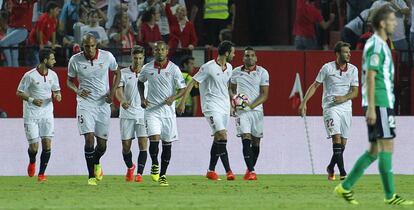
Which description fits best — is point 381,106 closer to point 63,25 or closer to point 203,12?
point 63,25

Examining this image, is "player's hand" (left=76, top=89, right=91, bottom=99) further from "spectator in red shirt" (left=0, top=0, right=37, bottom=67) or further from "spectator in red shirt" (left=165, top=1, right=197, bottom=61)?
"spectator in red shirt" (left=165, top=1, right=197, bottom=61)

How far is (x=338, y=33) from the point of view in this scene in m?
29.6

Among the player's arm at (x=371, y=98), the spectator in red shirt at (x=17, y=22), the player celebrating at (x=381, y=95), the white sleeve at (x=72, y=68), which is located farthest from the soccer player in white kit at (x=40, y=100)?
the player's arm at (x=371, y=98)

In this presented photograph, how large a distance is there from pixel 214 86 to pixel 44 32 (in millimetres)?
5537

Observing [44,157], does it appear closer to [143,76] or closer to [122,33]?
[143,76]

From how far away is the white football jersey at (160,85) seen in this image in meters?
21.1

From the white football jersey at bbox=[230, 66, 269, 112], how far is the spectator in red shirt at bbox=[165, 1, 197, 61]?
4410 millimetres

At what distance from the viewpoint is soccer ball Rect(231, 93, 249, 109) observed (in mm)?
23469

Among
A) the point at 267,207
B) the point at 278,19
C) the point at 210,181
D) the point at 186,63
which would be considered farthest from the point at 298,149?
Answer: the point at 267,207

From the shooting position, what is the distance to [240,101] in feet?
77.1

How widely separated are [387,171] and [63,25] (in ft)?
47.4

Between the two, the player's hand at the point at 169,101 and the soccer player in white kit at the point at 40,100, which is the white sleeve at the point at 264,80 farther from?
the soccer player in white kit at the point at 40,100

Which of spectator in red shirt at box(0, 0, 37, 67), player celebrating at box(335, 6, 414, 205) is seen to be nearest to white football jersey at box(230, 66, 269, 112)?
spectator in red shirt at box(0, 0, 37, 67)

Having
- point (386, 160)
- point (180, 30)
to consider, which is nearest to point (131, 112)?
point (180, 30)
